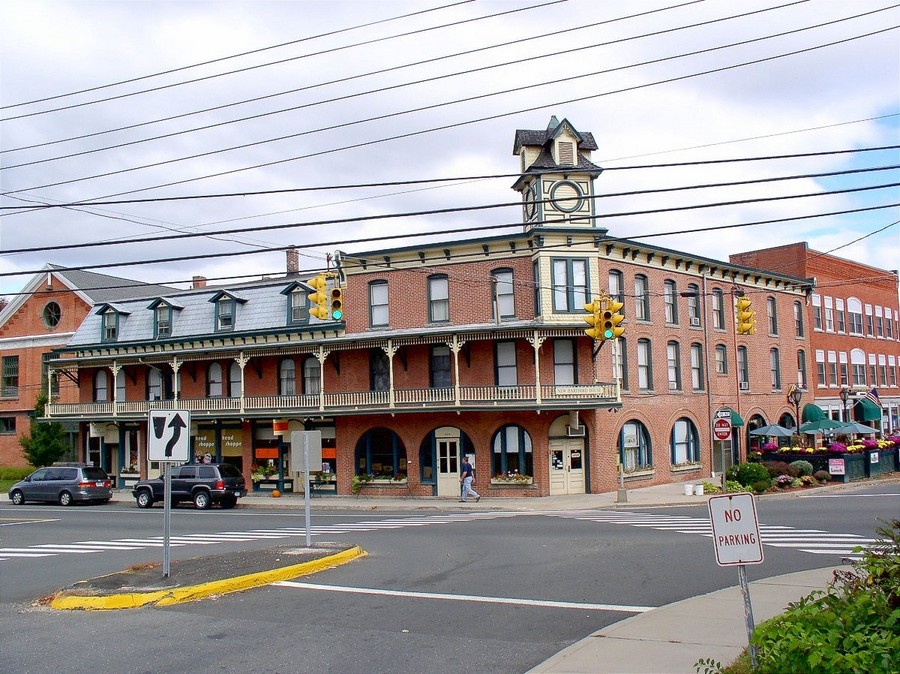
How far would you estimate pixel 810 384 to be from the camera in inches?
1957

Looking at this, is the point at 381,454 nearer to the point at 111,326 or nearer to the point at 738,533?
the point at 111,326

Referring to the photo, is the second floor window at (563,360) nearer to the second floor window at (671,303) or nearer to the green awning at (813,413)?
the second floor window at (671,303)

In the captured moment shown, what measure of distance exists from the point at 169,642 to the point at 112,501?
31859 mm

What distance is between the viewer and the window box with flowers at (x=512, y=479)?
33.9 m

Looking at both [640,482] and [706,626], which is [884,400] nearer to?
[640,482]

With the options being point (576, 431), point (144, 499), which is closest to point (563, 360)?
point (576, 431)

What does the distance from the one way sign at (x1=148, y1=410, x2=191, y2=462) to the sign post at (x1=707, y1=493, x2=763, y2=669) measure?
8762 millimetres

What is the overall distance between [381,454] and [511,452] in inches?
239

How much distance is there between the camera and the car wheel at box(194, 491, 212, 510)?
34000mm

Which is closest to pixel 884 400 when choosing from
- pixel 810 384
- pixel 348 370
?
pixel 810 384

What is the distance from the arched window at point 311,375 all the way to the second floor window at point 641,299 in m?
14.5

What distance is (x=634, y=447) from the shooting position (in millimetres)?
36344

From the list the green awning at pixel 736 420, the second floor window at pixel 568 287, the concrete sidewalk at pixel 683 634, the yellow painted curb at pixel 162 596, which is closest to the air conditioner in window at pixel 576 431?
the second floor window at pixel 568 287

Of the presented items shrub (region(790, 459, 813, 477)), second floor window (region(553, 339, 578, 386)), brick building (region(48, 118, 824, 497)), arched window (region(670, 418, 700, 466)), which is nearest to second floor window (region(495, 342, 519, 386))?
brick building (region(48, 118, 824, 497))
